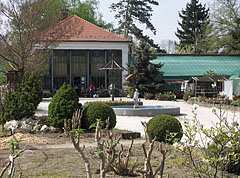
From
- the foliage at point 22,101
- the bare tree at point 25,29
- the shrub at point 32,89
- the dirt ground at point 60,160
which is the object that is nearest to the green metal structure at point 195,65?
the bare tree at point 25,29

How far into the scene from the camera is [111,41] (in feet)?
138

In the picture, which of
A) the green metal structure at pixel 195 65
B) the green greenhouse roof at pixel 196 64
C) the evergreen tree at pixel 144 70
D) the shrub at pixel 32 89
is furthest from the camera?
the green greenhouse roof at pixel 196 64

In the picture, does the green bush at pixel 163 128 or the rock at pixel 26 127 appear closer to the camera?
the green bush at pixel 163 128

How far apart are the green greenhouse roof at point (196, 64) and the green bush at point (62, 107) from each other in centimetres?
3300

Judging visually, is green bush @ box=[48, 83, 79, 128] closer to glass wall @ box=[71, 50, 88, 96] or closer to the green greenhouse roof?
glass wall @ box=[71, 50, 88, 96]

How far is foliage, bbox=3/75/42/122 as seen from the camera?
12.3 m

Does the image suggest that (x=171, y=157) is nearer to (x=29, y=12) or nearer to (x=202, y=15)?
(x=29, y=12)

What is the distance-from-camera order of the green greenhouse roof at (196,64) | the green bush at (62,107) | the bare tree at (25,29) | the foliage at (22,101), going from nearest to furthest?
1. the green bush at (62,107)
2. the foliage at (22,101)
3. the bare tree at (25,29)
4. the green greenhouse roof at (196,64)

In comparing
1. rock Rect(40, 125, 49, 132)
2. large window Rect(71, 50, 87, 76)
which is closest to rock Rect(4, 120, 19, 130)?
rock Rect(40, 125, 49, 132)

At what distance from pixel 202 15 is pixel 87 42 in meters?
35.4

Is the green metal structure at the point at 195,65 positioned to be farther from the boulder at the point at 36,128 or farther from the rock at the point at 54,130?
the boulder at the point at 36,128

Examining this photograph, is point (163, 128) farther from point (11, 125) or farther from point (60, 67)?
point (60, 67)

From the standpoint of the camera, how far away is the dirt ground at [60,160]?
6.33 meters

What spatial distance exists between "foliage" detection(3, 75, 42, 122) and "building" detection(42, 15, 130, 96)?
28.6 m
